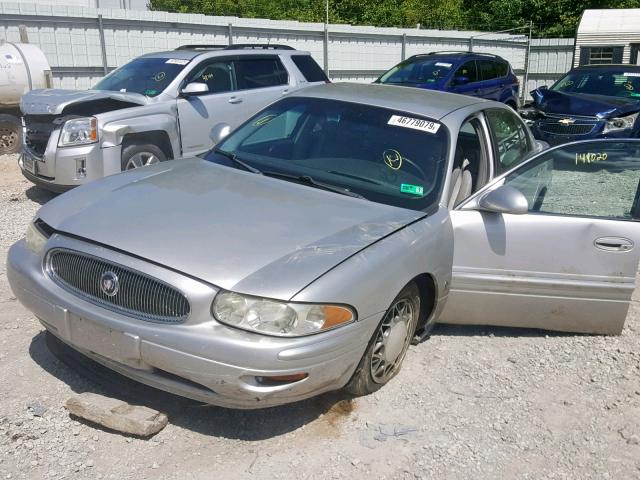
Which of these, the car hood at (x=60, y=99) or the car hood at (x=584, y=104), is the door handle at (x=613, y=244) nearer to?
the car hood at (x=60, y=99)

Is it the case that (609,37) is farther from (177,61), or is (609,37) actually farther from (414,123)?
(414,123)

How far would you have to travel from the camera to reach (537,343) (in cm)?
458

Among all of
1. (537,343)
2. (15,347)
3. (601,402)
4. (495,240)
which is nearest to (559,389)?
(601,402)

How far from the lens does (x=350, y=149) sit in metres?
4.47

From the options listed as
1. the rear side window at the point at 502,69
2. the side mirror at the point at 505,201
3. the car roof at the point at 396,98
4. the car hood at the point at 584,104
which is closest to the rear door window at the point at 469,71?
the rear side window at the point at 502,69

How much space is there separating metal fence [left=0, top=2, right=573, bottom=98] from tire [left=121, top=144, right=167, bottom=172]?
20.9ft

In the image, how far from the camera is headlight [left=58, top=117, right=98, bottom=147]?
730cm

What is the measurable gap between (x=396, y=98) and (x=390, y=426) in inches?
91.3

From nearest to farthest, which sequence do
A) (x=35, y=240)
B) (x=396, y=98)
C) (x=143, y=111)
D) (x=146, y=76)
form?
(x=35, y=240) → (x=396, y=98) → (x=143, y=111) → (x=146, y=76)

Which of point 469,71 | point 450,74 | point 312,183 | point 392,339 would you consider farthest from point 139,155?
point 469,71

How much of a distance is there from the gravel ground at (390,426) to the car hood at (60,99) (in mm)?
3848

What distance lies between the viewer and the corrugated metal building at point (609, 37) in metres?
19.2

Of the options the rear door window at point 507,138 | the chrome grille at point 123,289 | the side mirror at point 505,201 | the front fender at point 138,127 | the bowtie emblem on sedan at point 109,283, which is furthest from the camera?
the front fender at point 138,127

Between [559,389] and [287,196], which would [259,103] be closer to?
[287,196]
